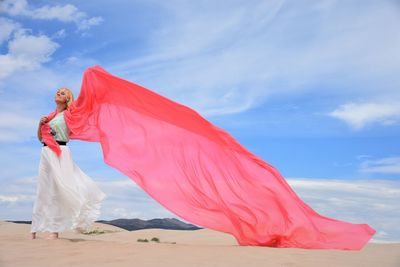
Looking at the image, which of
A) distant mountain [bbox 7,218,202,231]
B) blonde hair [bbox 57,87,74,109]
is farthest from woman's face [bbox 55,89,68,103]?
distant mountain [bbox 7,218,202,231]

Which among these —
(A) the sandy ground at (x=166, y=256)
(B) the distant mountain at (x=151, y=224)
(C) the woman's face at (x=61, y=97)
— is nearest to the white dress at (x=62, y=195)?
(C) the woman's face at (x=61, y=97)

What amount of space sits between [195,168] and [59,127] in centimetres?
245

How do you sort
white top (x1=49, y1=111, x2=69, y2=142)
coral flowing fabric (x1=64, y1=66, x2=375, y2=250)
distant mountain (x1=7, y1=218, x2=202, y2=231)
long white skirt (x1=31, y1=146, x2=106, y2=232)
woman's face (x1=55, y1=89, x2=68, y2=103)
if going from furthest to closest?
distant mountain (x1=7, y1=218, x2=202, y2=231), woman's face (x1=55, y1=89, x2=68, y2=103), white top (x1=49, y1=111, x2=69, y2=142), long white skirt (x1=31, y1=146, x2=106, y2=232), coral flowing fabric (x1=64, y1=66, x2=375, y2=250)

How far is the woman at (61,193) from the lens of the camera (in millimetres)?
8344

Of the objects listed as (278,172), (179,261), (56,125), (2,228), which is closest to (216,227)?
(278,172)

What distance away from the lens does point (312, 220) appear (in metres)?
8.22

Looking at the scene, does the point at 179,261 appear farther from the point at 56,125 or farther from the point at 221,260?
the point at 56,125

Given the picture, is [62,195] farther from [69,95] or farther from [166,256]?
[166,256]

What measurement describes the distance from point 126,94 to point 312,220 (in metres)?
3.87

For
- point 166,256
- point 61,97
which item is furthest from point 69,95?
point 166,256

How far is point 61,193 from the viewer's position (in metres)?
8.41

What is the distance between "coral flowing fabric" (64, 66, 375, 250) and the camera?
7734mm

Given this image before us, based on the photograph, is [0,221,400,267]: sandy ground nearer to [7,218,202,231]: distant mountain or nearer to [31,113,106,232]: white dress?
[31,113,106,232]: white dress

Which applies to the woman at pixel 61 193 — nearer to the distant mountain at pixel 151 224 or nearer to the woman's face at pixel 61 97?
the woman's face at pixel 61 97
